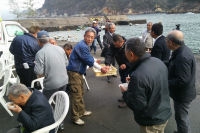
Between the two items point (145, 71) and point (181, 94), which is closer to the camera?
point (145, 71)

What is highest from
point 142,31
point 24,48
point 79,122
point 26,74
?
point 24,48

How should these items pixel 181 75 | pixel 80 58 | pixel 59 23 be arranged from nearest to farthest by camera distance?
pixel 181 75 < pixel 80 58 < pixel 59 23

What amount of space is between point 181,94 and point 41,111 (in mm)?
2004

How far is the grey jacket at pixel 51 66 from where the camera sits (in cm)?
→ 298

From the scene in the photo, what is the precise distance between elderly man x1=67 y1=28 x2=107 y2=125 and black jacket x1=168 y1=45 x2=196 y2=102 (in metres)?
1.32

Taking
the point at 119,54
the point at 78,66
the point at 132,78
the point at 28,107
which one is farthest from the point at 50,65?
the point at 119,54

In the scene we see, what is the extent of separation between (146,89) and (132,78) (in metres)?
0.19

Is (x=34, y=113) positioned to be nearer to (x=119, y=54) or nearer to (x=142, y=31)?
(x=119, y=54)

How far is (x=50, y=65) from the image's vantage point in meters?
3.04

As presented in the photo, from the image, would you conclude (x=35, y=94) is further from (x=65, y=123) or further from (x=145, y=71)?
(x=65, y=123)

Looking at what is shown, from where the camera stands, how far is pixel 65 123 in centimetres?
379

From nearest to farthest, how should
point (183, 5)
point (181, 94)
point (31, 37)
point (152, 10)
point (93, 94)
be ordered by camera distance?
point (181, 94) → point (31, 37) → point (93, 94) → point (183, 5) → point (152, 10)

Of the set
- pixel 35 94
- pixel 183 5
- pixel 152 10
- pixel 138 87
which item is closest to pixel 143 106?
pixel 138 87

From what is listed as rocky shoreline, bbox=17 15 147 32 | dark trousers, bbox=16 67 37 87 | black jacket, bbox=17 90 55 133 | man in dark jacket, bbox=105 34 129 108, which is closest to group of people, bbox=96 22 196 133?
black jacket, bbox=17 90 55 133
